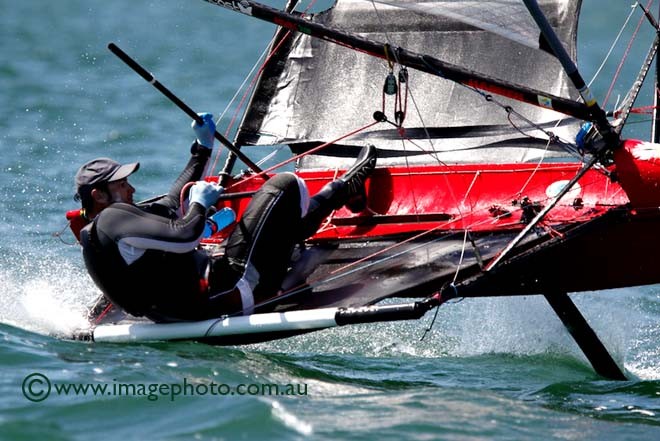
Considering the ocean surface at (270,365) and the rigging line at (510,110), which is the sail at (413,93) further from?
the ocean surface at (270,365)

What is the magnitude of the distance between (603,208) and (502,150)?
1203mm

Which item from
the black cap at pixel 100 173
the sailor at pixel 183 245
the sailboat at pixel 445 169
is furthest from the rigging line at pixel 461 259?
the black cap at pixel 100 173

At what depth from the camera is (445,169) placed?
624 cm

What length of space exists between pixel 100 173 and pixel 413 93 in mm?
2125

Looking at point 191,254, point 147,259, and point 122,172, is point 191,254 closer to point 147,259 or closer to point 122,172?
point 147,259

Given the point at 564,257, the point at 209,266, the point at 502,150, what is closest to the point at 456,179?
the point at 502,150

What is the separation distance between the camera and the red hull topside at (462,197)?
5.60 m

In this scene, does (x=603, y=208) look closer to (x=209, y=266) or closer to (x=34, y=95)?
(x=209, y=266)

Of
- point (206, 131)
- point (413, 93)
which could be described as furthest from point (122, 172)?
point (413, 93)

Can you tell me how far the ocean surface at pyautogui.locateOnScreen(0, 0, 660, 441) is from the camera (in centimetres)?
437

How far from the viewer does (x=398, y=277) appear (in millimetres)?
5383
